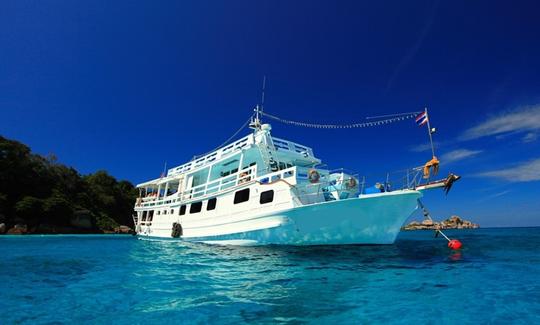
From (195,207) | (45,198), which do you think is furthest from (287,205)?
(45,198)

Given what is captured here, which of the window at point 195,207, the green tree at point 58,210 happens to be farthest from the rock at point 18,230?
the window at point 195,207

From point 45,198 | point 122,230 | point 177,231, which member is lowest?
point 177,231

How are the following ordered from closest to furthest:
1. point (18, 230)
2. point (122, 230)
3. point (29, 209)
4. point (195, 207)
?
Result: 1. point (195, 207)
2. point (18, 230)
3. point (29, 209)
4. point (122, 230)

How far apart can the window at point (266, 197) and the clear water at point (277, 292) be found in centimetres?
419

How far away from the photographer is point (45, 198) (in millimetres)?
45344

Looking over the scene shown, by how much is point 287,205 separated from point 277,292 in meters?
6.93

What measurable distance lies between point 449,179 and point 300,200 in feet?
20.0

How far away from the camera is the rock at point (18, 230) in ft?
128

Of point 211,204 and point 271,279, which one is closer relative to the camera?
point 271,279

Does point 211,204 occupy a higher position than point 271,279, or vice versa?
point 211,204

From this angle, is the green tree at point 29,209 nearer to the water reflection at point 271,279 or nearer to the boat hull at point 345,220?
the water reflection at point 271,279

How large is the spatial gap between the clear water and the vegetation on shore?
41.1 m

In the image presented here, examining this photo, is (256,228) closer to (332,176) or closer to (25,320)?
(332,176)

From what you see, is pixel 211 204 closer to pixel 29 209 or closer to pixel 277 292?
pixel 277 292
